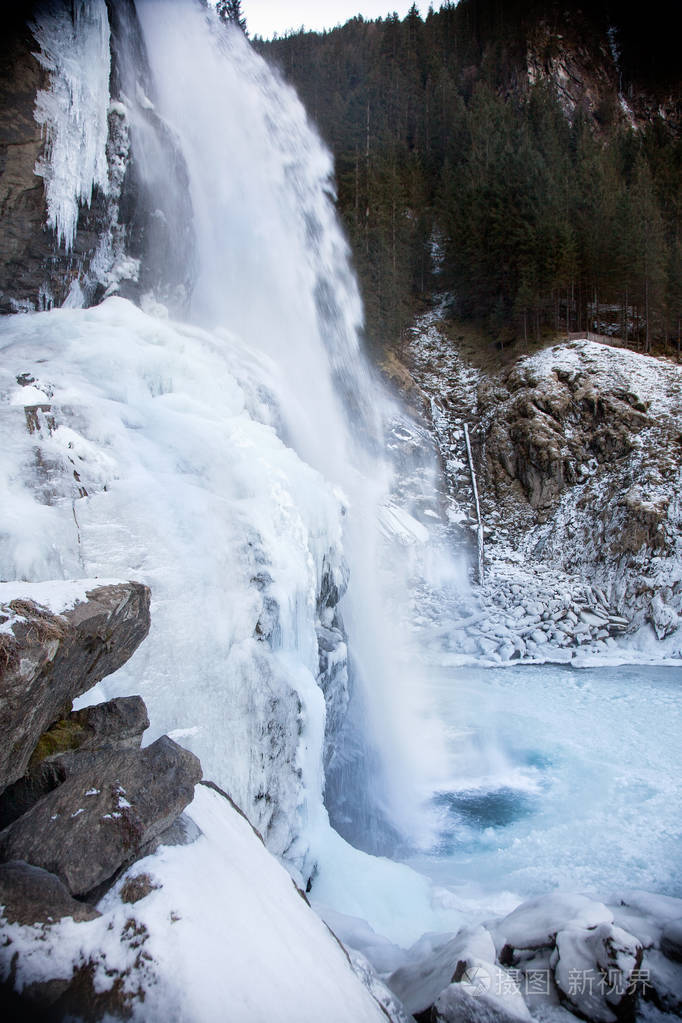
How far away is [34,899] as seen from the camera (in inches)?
93.5

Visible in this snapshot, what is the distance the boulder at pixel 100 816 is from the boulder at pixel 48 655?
0.84 ft

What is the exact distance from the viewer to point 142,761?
3141 mm

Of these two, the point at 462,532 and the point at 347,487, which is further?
the point at 462,532

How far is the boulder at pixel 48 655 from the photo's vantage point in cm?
249

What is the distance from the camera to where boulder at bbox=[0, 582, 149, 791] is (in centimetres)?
249

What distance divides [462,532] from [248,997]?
63.2 feet

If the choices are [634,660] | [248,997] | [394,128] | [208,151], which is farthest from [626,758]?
[394,128]

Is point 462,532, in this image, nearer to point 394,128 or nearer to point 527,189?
point 527,189

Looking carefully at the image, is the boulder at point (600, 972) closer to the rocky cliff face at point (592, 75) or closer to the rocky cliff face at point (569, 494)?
the rocky cliff face at point (569, 494)

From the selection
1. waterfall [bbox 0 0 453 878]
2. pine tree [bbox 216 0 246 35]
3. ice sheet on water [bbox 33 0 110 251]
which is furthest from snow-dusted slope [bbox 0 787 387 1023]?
pine tree [bbox 216 0 246 35]

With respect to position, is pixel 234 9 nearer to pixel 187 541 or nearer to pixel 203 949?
pixel 187 541

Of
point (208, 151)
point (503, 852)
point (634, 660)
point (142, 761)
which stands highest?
point (208, 151)

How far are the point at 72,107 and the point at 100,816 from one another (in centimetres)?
1173

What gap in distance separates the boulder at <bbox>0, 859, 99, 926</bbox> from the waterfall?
225cm
